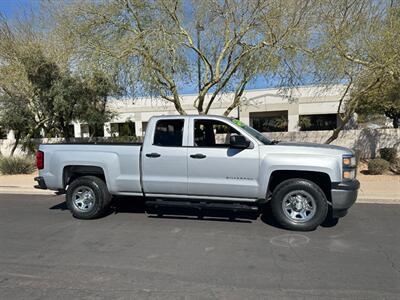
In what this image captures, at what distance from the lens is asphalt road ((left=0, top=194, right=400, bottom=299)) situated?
3.64 metres

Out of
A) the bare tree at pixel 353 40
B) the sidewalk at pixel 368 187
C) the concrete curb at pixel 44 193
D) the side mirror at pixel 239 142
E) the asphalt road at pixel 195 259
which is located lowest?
the asphalt road at pixel 195 259

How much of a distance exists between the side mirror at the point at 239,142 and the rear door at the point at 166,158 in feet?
2.88

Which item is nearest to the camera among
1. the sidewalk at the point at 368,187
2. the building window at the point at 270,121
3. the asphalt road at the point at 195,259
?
the asphalt road at the point at 195,259

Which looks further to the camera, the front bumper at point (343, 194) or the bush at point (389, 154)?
the bush at point (389, 154)

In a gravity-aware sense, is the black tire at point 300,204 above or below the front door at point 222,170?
below

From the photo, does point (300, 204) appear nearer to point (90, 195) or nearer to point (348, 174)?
point (348, 174)

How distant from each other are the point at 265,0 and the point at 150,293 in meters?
9.43

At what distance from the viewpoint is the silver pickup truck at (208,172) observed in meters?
5.58

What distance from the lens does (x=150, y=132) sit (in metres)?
6.38

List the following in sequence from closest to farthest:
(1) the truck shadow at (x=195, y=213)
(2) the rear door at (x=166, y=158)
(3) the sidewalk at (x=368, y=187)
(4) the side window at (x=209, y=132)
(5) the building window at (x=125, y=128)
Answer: (2) the rear door at (x=166, y=158) < (4) the side window at (x=209, y=132) < (1) the truck shadow at (x=195, y=213) < (3) the sidewalk at (x=368, y=187) < (5) the building window at (x=125, y=128)

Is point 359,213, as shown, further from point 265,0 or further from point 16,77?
point 16,77

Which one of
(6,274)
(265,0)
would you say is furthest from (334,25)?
(6,274)

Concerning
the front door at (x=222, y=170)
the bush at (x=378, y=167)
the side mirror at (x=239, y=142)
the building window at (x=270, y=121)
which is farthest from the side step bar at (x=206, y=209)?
the building window at (x=270, y=121)

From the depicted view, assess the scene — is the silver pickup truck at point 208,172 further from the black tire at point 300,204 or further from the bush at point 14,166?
the bush at point 14,166
